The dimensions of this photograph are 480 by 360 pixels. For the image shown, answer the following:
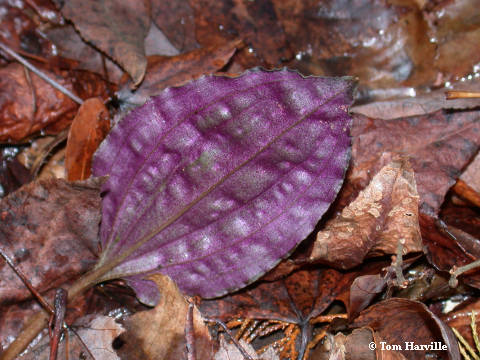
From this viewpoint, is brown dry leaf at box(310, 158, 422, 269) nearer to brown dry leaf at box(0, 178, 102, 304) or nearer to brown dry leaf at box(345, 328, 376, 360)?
brown dry leaf at box(345, 328, 376, 360)

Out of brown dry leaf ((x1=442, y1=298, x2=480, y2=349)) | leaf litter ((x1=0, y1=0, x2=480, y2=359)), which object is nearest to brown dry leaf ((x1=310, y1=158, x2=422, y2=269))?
leaf litter ((x1=0, y1=0, x2=480, y2=359))

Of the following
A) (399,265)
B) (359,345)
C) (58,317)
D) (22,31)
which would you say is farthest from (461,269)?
(22,31)

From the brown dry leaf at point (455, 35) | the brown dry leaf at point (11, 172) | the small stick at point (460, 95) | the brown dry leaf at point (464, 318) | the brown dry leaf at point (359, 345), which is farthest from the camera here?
the brown dry leaf at point (455, 35)

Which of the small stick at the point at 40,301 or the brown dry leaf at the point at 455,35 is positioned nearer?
the small stick at the point at 40,301

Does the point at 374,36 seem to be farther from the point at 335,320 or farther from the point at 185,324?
the point at 185,324

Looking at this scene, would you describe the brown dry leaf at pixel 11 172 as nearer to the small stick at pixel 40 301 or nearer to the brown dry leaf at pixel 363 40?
the small stick at pixel 40 301

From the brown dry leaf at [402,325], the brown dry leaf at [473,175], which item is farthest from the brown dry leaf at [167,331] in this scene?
the brown dry leaf at [473,175]

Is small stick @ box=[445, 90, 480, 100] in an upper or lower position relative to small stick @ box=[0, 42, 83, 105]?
lower
